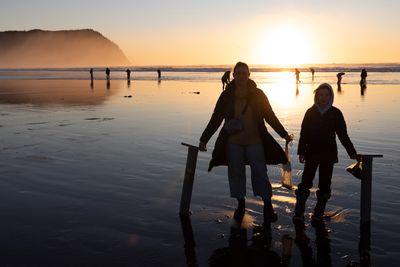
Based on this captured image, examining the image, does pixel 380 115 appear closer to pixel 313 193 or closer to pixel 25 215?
pixel 313 193

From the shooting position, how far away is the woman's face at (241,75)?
5969 millimetres

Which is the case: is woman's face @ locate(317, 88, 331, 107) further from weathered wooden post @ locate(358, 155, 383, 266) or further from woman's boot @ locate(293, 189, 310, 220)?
woman's boot @ locate(293, 189, 310, 220)

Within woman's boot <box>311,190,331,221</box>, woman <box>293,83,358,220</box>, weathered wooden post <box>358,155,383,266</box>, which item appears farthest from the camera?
woman's boot <box>311,190,331,221</box>

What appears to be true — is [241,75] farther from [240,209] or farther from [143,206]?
[143,206]

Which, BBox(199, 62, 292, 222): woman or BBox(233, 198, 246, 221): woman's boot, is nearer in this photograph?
BBox(199, 62, 292, 222): woman

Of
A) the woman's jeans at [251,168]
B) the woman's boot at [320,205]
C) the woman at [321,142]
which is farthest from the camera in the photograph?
the woman's jeans at [251,168]

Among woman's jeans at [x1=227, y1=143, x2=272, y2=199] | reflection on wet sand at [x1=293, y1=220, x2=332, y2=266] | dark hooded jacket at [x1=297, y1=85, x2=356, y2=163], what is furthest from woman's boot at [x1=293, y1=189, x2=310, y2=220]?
dark hooded jacket at [x1=297, y1=85, x2=356, y2=163]

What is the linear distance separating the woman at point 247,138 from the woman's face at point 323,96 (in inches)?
25.6

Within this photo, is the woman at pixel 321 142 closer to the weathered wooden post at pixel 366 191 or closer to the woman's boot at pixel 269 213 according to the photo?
the weathered wooden post at pixel 366 191

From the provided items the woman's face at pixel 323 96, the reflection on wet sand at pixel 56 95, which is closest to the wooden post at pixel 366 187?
the woman's face at pixel 323 96

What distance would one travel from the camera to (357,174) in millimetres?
5910

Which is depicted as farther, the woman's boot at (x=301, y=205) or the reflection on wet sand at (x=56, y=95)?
the reflection on wet sand at (x=56, y=95)

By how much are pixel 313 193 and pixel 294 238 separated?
2114 millimetres

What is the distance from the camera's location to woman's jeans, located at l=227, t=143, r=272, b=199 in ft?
20.3
